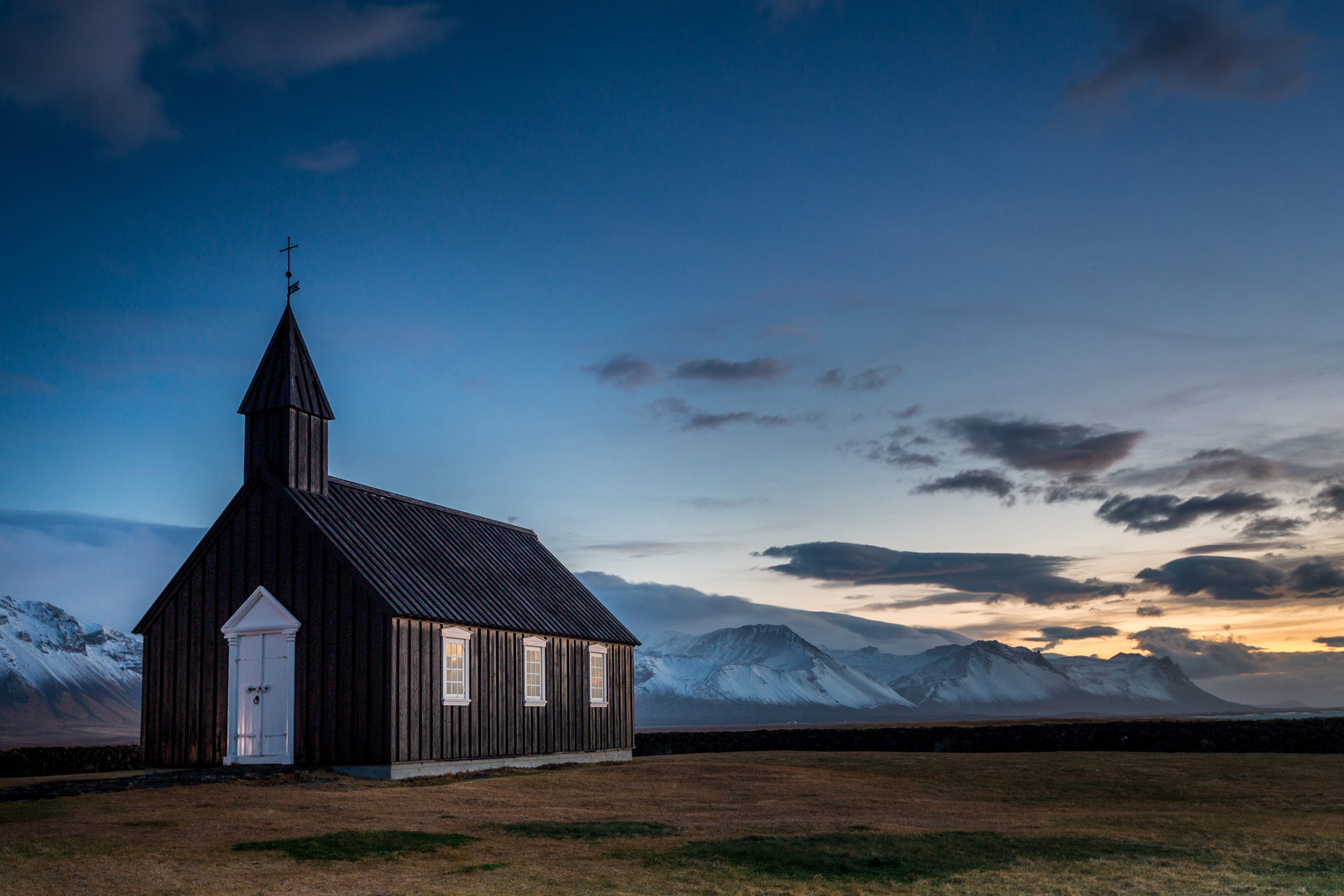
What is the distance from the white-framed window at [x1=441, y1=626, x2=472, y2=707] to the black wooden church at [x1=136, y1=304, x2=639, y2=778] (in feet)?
0.14

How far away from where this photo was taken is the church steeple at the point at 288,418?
90.5 ft

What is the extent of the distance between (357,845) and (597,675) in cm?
1958

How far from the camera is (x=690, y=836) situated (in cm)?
1553

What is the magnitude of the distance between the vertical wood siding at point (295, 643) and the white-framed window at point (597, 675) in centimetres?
960

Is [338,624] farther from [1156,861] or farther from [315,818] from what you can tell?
[1156,861]

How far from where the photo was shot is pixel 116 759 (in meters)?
33.4

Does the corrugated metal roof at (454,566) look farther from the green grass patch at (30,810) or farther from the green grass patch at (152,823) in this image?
the green grass patch at (152,823)

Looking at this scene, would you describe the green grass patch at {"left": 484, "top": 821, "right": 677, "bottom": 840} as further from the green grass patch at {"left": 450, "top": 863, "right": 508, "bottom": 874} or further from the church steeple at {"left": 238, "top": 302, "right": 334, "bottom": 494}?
the church steeple at {"left": 238, "top": 302, "right": 334, "bottom": 494}

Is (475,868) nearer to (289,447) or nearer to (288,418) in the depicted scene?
(289,447)

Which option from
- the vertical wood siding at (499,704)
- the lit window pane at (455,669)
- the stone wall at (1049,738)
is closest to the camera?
the vertical wood siding at (499,704)

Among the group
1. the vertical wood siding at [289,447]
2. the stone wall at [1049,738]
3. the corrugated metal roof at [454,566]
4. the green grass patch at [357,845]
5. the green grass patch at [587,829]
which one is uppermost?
the vertical wood siding at [289,447]

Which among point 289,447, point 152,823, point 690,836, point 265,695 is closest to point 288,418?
point 289,447

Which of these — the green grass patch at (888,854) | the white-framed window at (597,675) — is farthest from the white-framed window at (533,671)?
the green grass patch at (888,854)

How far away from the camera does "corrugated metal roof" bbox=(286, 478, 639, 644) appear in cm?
2662
